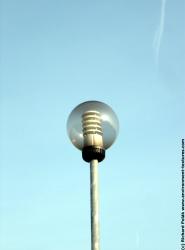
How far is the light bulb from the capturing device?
31.1 ft

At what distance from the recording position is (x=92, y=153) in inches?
371

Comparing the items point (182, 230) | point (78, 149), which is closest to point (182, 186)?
point (182, 230)

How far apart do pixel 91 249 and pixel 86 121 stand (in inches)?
A: 87.1

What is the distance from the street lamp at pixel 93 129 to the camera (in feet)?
31.1

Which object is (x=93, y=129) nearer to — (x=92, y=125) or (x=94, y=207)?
(x=92, y=125)

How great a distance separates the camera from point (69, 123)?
31.7 ft

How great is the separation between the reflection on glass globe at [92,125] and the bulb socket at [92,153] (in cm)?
7

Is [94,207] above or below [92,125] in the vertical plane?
below

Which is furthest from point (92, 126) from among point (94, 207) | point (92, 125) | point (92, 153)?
point (94, 207)

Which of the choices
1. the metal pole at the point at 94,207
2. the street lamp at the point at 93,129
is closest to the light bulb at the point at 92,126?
the street lamp at the point at 93,129

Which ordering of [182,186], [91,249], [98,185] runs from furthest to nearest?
[182,186], [98,185], [91,249]

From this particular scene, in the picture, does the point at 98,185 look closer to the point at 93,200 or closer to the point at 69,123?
the point at 93,200

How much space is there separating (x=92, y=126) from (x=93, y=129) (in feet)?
0.19

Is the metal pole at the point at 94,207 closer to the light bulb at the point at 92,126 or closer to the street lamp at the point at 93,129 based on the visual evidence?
the street lamp at the point at 93,129
